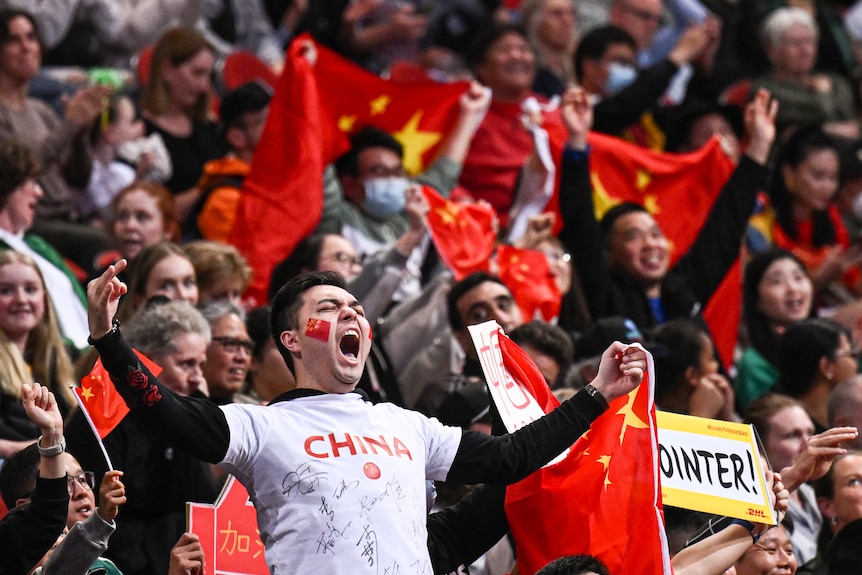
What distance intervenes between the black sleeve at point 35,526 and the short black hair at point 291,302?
0.72 meters

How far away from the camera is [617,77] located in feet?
34.1

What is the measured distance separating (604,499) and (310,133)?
13.0 feet

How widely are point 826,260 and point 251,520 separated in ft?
17.8

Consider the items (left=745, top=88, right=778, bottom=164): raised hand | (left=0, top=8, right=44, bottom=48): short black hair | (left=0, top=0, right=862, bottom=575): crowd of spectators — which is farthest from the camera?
(left=745, top=88, right=778, bottom=164): raised hand

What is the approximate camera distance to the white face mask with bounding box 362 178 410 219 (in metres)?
8.41

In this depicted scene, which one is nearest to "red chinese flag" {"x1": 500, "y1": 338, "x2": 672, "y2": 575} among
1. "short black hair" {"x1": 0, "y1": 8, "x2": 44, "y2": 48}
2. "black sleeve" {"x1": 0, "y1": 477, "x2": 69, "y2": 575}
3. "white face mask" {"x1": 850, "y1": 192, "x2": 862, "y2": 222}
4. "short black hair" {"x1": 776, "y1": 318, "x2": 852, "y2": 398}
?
"black sleeve" {"x1": 0, "y1": 477, "x2": 69, "y2": 575}

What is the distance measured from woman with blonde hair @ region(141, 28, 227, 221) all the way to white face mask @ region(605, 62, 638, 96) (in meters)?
2.66

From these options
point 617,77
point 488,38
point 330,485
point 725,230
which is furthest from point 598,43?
point 330,485

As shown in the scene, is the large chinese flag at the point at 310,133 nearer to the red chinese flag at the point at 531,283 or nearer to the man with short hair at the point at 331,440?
the red chinese flag at the point at 531,283

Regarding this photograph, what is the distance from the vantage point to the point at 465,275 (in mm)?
7723

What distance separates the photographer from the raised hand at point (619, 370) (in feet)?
15.7

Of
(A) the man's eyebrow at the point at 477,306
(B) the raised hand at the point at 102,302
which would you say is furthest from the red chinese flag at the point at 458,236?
(B) the raised hand at the point at 102,302

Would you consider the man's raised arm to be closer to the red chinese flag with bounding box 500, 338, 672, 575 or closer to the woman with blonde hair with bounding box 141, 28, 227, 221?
the red chinese flag with bounding box 500, 338, 672, 575

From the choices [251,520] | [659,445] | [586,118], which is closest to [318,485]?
[251,520]
